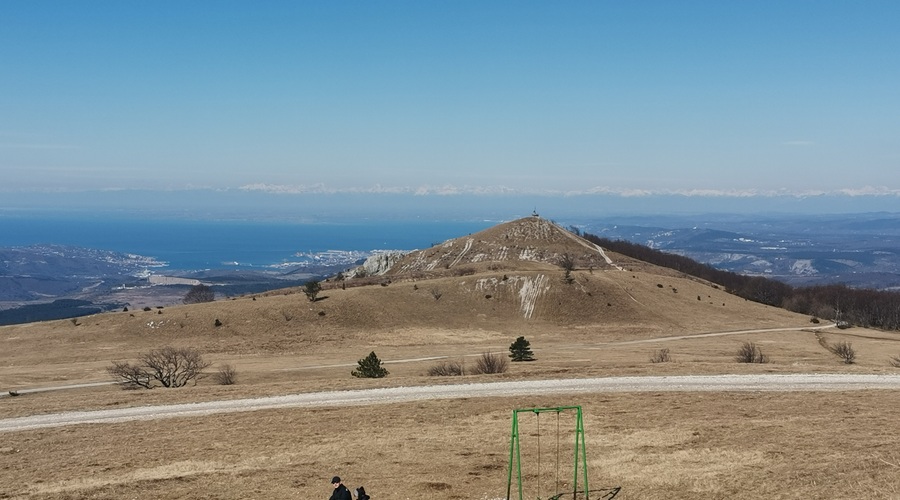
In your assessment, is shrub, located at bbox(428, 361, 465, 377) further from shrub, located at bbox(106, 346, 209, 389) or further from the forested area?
the forested area

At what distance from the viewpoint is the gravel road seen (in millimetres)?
26516

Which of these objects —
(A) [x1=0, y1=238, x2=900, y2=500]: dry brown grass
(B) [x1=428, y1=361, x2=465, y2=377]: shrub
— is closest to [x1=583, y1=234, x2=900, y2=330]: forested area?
(A) [x1=0, y1=238, x2=900, y2=500]: dry brown grass

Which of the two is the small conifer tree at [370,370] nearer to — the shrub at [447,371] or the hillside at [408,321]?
the shrub at [447,371]

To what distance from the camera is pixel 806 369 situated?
1281 inches

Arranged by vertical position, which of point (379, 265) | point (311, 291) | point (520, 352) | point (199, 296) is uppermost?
point (311, 291)

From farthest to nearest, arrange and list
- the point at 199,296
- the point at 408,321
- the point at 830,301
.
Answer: the point at 830,301 < the point at 199,296 < the point at 408,321

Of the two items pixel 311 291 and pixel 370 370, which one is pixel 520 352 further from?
→ pixel 311 291

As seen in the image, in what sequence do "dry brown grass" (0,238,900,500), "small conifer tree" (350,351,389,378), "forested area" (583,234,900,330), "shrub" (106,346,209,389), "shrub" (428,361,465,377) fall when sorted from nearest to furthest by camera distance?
"dry brown grass" (0,238,900,500)
"shrub" (428,361,465,377)
"small conifer tree" (350,351,389,378)
"shrub" (106,346,209,389)
"forested area" (583,234,900,330)

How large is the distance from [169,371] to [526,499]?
1157 inches

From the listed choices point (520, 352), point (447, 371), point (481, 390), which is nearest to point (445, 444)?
point (481, 390)

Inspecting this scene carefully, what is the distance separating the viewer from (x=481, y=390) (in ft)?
94.8

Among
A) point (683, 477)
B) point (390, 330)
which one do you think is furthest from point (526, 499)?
point (390, 330)

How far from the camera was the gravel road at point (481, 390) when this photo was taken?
2652 cm

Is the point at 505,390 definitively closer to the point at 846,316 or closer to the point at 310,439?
the point at 310,439
